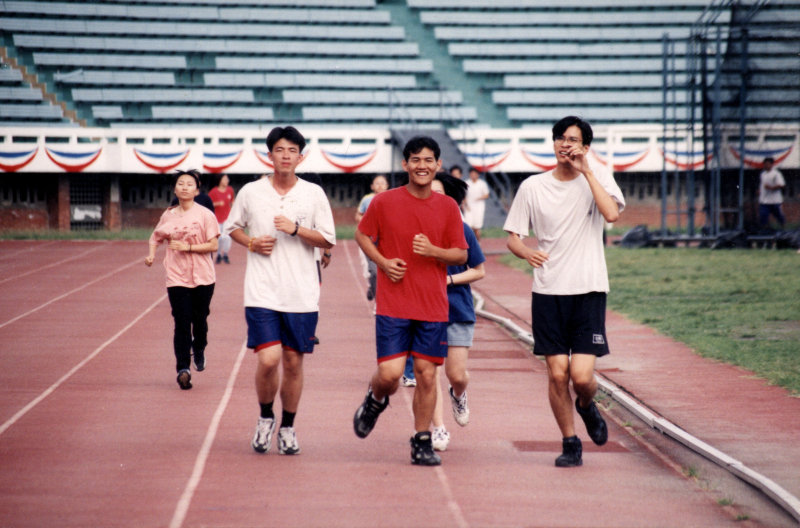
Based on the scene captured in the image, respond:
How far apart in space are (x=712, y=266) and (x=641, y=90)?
19.0 m

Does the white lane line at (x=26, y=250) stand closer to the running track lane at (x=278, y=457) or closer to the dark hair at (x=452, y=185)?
the running track lane at (x=278, y=457)

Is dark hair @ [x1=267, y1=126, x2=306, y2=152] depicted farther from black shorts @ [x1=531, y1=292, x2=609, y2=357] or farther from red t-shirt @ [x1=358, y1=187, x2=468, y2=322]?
black shorts @ [x1=531, y1=292, x2=609, y2=357]

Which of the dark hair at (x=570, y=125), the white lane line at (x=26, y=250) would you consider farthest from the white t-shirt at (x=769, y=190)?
the dark hair at (x=570, y=125)

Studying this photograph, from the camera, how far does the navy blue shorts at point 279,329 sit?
22.9 feet

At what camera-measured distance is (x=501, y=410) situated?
873cm

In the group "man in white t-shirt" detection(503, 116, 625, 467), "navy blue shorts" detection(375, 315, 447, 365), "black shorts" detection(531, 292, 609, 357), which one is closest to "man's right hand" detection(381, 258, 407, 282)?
"navy blue shorts" detection(375, 315, 447, 365)

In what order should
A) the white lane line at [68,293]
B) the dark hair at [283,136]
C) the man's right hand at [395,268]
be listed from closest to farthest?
the man's right hand at [395,268] < the dark hair at [283,136] < the white lane line at [68,293]

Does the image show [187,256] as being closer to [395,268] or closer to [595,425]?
[395,268]

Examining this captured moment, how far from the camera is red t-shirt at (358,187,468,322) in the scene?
21.9 ft

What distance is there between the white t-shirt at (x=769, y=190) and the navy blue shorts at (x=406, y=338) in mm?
20650

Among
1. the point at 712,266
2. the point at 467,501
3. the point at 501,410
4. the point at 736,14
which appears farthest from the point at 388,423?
the point at 736,14

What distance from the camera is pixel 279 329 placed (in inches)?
278

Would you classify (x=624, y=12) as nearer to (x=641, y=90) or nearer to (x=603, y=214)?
(x=641, y=90)

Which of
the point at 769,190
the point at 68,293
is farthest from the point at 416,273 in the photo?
the point at 769,190
